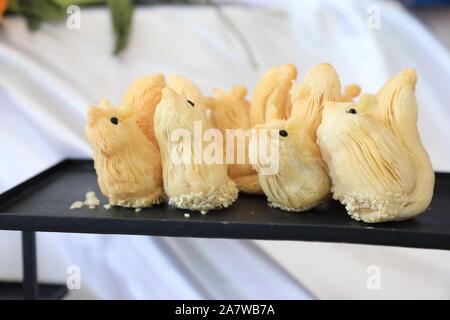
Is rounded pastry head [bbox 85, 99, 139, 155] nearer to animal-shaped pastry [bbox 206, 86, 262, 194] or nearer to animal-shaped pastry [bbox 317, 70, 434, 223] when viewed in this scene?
animal-shaped pastry [bbox 206, 86, 262, 194]

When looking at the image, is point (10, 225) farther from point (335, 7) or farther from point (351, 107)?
point (335, 7)

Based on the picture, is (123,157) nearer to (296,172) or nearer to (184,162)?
(184,162)

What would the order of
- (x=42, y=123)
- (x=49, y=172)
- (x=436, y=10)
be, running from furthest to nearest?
(x=436, y=10) → (x=42, y=123) → (x=49, y=172)

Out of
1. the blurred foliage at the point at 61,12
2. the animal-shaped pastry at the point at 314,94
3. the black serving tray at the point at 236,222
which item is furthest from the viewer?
the blurred foliage at the point at 61,12

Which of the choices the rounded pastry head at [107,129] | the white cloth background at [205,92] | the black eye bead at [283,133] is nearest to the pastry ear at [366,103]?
the black eye bead at [283,133]

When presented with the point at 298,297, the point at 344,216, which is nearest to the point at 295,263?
the point at 298,297

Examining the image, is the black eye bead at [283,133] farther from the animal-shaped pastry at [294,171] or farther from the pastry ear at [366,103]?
the pastry ear at [366,103]
